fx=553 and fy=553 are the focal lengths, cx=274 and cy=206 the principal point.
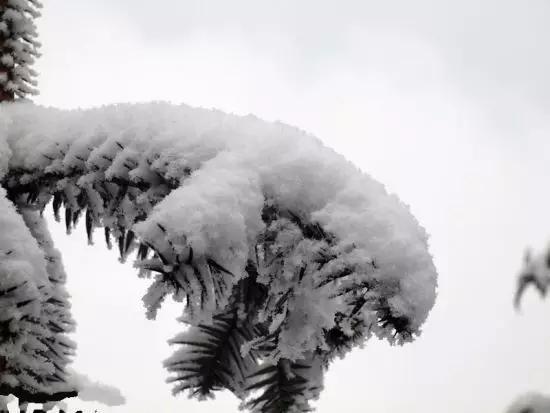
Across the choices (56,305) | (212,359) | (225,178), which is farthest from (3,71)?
(225,178)

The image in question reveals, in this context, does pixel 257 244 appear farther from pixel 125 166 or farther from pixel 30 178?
pixel 30 178

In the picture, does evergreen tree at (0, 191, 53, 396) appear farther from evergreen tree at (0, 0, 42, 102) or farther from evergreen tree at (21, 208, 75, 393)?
evergreen tree at (0, 0, 42, 102)

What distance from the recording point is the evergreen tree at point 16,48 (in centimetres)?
240

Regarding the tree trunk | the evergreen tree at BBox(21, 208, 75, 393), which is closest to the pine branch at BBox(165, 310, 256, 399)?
the evergreen tree at BBox(21, 208, 75, 393)

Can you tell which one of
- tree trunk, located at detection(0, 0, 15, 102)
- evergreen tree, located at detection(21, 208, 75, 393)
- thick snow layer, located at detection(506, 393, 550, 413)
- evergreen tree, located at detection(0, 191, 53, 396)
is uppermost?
tree trunk, located at detection(0, 0, 15, 102)

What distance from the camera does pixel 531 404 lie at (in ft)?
4.85

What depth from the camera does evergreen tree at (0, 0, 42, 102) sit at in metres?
2.40

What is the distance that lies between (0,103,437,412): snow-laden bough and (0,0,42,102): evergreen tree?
2.46 feet

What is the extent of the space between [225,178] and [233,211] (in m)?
0.11

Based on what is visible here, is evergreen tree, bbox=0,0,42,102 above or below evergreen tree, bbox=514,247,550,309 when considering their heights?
above

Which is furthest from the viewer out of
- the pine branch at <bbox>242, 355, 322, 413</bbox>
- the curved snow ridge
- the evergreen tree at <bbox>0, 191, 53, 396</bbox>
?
the pine branch at <bbox>242, 355, 322, 413</bbox>

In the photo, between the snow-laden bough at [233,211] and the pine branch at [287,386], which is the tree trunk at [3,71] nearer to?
the snow-laden bough at [233,211]

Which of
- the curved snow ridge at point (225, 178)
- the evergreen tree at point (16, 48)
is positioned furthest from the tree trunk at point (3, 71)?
the curved snow ridge at point (225, 178)

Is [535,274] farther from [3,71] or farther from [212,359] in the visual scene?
[3,71]
